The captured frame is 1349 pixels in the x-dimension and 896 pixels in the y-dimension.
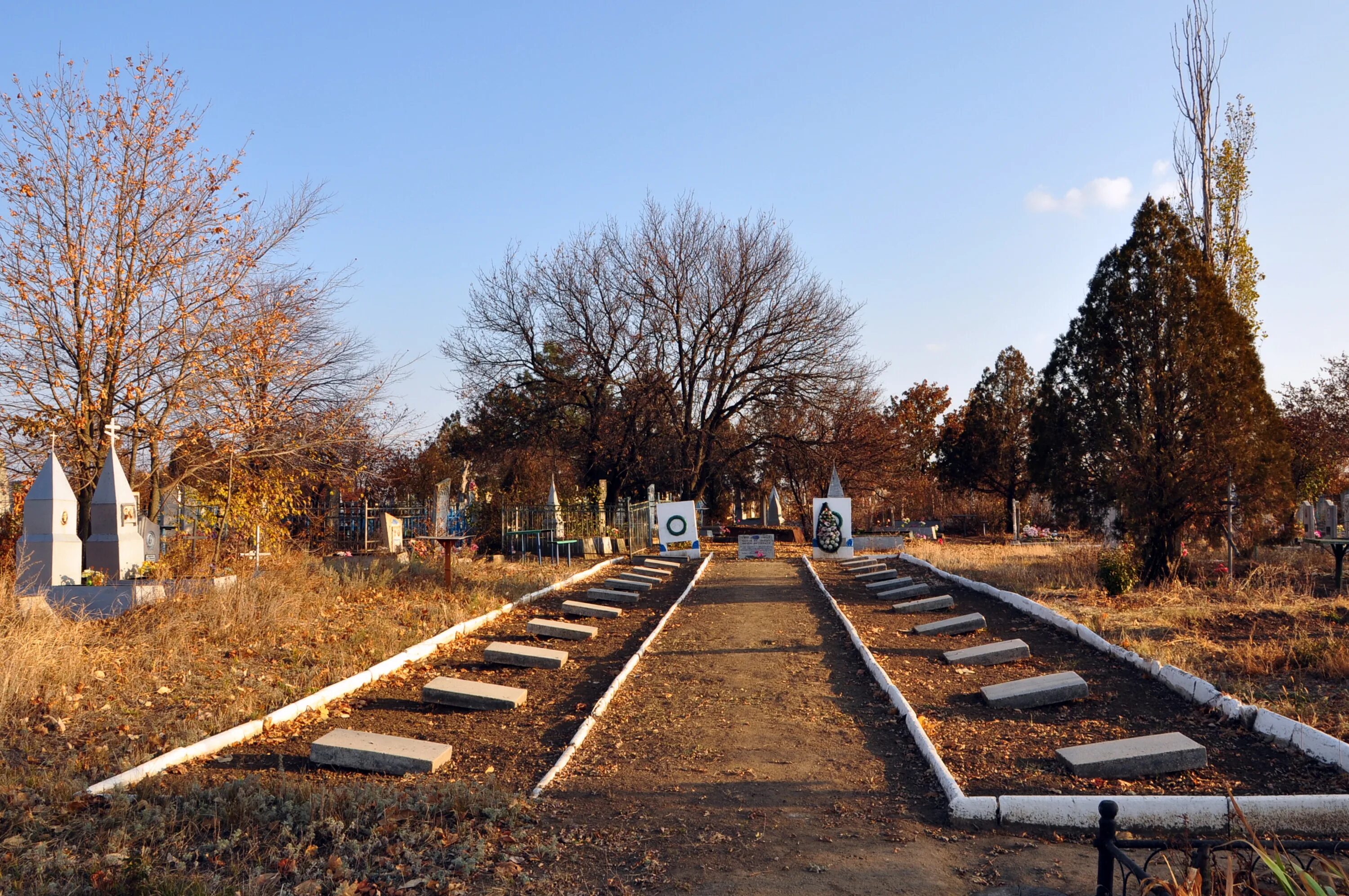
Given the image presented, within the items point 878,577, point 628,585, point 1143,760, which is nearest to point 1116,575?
point 878,577

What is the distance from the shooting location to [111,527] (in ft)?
41.9

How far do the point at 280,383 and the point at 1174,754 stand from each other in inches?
538

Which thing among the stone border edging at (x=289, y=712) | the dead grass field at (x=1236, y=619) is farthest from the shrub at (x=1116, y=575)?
the stone border edging at (x=289, y=712)

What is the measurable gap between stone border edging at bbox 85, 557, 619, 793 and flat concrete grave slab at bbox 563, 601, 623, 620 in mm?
1142

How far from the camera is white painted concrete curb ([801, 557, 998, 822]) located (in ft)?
17.6

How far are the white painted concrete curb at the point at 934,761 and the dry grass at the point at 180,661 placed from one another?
4954mm

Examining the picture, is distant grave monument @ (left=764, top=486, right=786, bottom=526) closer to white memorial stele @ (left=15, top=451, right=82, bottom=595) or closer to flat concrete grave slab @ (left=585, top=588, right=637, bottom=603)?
flat concrete grave slab @ (left=585, top=588, right=637, bottom=603)

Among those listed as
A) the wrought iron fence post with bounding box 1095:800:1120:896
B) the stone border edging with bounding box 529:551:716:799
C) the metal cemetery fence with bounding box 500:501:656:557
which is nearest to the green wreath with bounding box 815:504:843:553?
the metal cemetery fence with bounding box 500:501:656:557

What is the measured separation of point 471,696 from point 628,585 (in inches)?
372

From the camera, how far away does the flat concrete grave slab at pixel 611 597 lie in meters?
15.4

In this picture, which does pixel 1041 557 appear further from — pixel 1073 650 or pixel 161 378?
pixel 161 378

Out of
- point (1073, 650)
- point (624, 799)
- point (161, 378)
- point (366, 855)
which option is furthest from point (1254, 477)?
point (161, 378)

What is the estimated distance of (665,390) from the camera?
29484mm

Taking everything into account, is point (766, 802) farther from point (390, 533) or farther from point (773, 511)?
point (773, 511)
